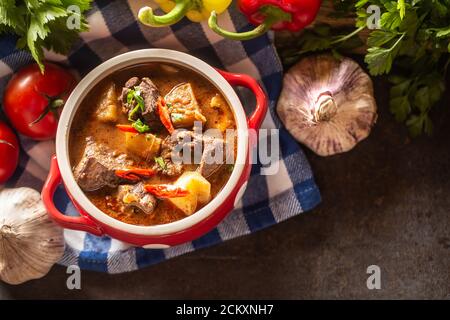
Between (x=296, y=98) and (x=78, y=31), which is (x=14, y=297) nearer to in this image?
(x=78, y=31)

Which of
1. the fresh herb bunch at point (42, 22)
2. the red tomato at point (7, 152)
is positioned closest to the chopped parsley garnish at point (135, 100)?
the fresh herb bunch at point (42, 22)

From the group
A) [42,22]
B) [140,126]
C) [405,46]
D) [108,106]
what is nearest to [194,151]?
[140,126]

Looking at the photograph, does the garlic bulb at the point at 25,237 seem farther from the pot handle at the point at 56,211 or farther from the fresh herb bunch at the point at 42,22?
the fresh herb bunch at the point at 42,22

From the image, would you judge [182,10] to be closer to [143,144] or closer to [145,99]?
[145,99]

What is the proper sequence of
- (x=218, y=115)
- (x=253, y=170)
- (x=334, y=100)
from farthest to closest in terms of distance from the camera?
(x=253, y=170) → (x=334, y=100) → (x=218, y=115)

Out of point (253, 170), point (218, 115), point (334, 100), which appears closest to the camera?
point (218, 115)

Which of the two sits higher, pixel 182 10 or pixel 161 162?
pixel 182 10
